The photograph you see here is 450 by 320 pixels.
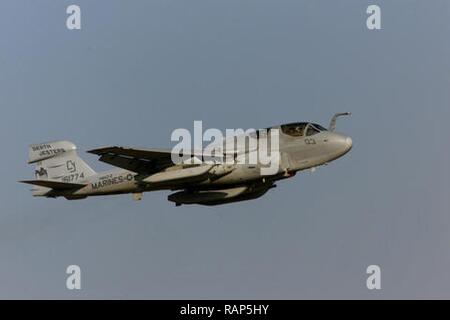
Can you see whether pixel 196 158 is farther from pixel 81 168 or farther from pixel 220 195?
pixel 81 168

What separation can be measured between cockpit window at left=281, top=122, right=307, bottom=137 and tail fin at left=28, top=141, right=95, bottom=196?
746cm

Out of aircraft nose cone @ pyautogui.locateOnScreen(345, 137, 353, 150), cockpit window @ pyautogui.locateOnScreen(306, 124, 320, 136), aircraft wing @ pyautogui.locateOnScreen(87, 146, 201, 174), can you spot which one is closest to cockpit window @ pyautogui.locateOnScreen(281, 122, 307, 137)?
cockpit window @ pyautogui.locateOnScreen(306, 124, 320, 136)

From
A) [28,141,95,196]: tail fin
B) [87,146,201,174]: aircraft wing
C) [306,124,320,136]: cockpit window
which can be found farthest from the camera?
[28,141,95,196]: tail fin

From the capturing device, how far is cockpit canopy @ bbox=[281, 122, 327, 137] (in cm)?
3388

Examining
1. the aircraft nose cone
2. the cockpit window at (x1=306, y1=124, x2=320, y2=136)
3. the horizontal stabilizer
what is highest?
the cockpit window at (x1=306, y1=124, x2=320, y2=136)

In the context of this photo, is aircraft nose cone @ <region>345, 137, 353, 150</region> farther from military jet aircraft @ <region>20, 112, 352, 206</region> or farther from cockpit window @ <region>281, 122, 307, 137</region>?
cockpit window @ <region>281, 122, 307, 137</region>

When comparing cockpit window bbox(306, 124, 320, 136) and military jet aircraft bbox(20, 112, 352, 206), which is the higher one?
cockpit window bbox(306, 124, 320, 136)

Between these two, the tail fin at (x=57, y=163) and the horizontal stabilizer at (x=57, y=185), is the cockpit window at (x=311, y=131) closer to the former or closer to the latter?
the tail fin at (x=57, y=163)

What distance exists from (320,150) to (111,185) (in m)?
7.73

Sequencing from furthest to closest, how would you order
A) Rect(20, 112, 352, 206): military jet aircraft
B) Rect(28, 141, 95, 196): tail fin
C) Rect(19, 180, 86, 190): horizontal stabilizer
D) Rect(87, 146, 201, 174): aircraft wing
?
Rect(28, 141, 95, 196): tail fin → Rect(19, 180, 86, 190): horizontal stabilizer → Rect(20, 112, 352, 206): military jet aircraft → Rect(87, 146, 201, 174): aircraft wing

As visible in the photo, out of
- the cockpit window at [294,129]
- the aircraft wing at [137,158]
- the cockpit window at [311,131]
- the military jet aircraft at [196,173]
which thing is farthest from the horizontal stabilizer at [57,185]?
the cockpit window at [311,131]

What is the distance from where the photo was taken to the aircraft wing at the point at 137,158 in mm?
32000

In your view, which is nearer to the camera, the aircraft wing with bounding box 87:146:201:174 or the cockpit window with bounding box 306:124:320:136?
the aircraft wing with bounding box 87:146:201:174

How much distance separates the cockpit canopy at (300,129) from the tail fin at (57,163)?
24.7 ft
